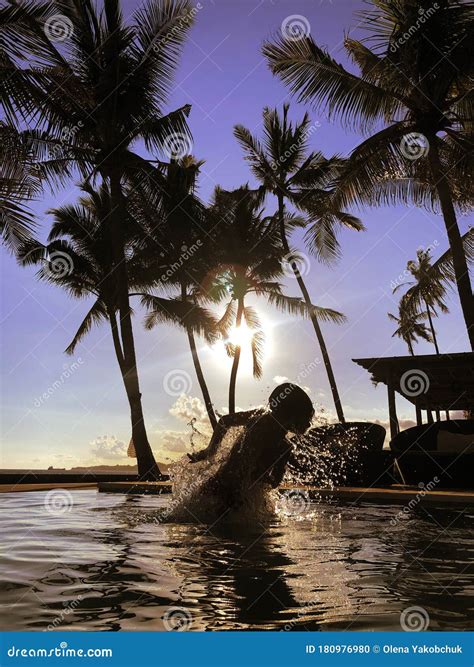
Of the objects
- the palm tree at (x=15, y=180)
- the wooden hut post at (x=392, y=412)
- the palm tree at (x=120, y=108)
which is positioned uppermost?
the palm tree at (x=120, y=108)

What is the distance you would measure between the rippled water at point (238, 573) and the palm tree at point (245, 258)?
1977 cm

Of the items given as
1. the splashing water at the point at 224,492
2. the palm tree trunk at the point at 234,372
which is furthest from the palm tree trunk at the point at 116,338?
the splashing water at the point at 224,492

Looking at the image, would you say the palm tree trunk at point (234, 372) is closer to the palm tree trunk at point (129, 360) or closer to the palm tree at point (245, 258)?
the palm tree at point (245, 258)

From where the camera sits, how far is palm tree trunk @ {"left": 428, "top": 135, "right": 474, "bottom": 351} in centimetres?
1485

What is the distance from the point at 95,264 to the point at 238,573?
20.1m

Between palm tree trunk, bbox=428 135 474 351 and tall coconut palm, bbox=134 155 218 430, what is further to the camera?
tall coconut palm, bbox=134 155 218 430

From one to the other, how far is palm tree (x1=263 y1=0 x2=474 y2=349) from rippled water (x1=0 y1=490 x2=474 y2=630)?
968 cm

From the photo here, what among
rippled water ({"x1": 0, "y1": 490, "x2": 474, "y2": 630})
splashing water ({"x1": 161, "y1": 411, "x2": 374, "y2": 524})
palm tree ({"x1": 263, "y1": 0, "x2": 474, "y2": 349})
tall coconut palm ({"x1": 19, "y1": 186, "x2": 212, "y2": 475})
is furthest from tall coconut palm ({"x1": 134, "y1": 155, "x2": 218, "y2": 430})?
rippled water ({"x1": 0, "y1": 490, "x2": 474, "y2": 630})

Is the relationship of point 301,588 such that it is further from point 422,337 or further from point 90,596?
point 422,337

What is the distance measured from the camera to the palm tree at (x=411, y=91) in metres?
15.1

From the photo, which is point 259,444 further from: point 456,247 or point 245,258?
point 245,258

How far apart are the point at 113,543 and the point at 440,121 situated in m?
13.5

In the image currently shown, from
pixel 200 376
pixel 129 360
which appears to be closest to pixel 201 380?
pixel 200 376

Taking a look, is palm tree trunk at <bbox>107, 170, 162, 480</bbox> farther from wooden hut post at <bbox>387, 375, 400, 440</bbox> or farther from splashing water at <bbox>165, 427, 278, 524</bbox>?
splashing water at <bbox>165, 427, 278, 524</bbox>
